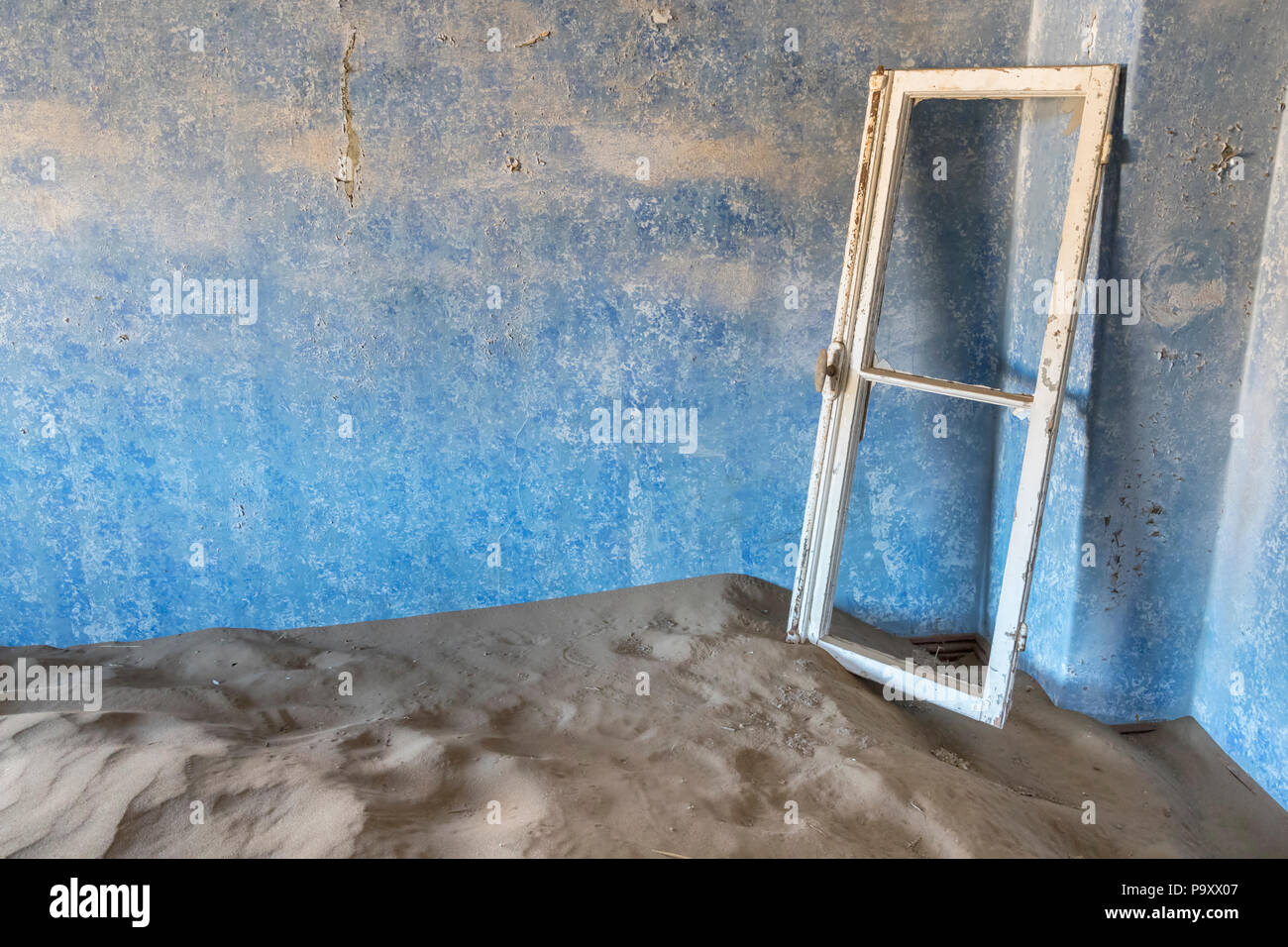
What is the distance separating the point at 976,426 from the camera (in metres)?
3.45

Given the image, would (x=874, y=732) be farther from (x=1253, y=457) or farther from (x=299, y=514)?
(x=299, y=514)

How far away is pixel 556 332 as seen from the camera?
334 centimetres

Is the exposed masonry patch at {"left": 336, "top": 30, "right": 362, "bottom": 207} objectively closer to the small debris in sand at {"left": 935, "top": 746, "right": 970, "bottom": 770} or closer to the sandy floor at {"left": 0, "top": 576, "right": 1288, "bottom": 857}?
the sandy floor at {"left": 0, "top": 576, "right": 1288, "bottom": 857}

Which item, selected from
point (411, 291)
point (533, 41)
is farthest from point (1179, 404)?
point (411, 291)

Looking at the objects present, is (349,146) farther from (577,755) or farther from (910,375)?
(577,755)

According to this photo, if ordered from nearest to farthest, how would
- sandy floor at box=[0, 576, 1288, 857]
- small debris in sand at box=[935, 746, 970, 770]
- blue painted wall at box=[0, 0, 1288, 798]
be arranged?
sandy floor at box=[0, 576, 1288, 857] < small debris in sand at box=[935, 746, 970, 770] < blue painted wall at box=[0, 0, 1288, 798]

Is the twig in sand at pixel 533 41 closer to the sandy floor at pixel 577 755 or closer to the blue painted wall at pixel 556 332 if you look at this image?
the blue painted wall at pixel 556 332

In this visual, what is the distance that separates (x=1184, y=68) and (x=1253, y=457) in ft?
3.73

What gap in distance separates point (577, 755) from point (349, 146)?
2.16 metres

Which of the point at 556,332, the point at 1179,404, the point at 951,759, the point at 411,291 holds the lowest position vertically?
the point at 951,759

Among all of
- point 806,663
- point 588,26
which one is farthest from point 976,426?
point 588,26

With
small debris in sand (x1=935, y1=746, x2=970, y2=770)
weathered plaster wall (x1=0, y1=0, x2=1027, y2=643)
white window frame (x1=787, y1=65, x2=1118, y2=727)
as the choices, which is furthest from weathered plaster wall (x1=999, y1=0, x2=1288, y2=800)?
weathered plaster wall (x1=0, y1=0, x2=1027, y2=643)

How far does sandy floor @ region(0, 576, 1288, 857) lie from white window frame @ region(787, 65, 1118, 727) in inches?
6.6

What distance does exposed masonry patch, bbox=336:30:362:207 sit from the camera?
311cm
